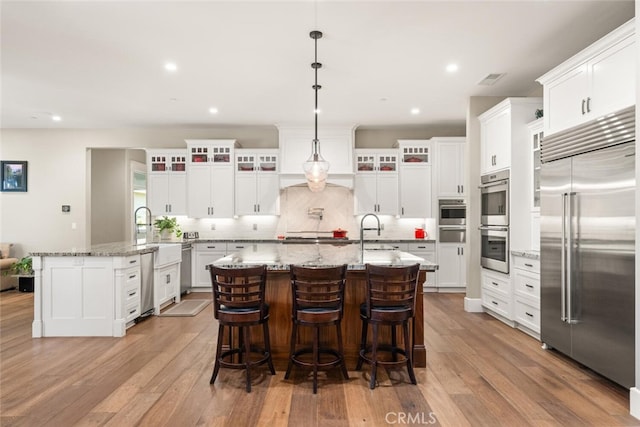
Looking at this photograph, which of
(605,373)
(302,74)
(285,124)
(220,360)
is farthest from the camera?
(285,124)

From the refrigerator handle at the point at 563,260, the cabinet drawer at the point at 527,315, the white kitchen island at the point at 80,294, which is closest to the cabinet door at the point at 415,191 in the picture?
the cabinet drawer at the point at 527,315

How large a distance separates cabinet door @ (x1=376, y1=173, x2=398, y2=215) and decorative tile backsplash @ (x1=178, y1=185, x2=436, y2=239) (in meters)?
0.33

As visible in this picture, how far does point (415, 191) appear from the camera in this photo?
6.70 metres

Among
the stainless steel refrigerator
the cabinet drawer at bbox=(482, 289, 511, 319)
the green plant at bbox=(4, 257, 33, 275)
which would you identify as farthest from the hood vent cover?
the green plant at bbox=(4, 257, 33, 275)

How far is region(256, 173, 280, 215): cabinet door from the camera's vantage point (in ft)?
22.2

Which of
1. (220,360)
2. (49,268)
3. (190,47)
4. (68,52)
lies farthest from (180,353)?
(68,52)

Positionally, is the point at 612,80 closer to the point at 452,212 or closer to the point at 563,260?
the point at 563,260

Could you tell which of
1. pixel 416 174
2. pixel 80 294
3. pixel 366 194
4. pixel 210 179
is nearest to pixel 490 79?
pixel 416 174

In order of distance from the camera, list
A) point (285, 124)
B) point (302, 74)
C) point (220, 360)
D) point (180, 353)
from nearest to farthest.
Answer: point (220, 360)
point (180, 353)
point (302, 74)
point (285, 124)

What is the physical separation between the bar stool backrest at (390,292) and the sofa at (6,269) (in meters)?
6.66

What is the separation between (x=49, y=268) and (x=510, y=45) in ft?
17.1

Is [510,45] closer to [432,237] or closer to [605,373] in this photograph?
[605,373]

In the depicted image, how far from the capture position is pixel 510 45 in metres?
3.64

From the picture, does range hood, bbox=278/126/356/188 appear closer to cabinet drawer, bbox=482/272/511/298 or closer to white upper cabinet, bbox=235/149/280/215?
white upper cabinet, bbox=235/149/280/215
